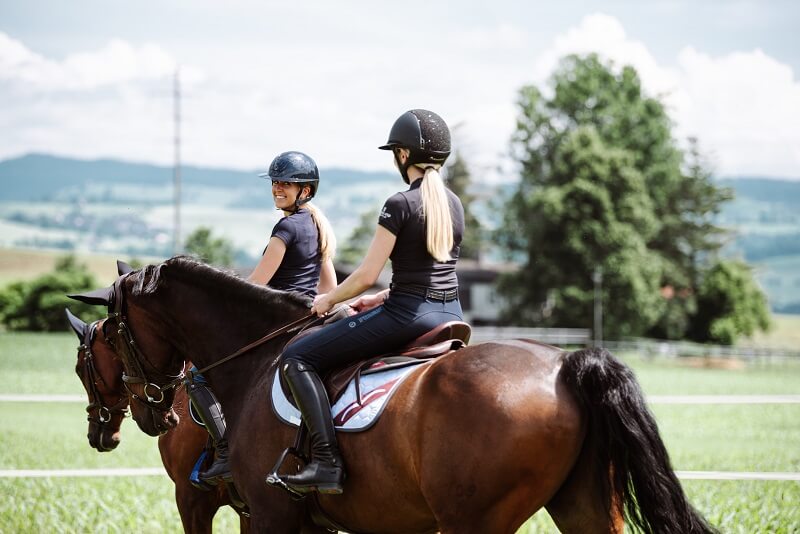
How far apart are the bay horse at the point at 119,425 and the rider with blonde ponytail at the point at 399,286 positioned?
5.90ft

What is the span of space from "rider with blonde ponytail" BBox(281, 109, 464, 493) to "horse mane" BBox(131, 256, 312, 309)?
0.68m

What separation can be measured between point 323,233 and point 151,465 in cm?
891

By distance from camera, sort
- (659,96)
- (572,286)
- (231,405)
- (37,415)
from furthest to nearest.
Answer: (659,96) < (572,286) < (37,415) < (231,405)

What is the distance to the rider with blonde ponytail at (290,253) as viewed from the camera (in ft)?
20.5

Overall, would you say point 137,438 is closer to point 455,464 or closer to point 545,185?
point 455,464

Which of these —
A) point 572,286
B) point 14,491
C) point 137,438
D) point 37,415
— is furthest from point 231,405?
point 572,286

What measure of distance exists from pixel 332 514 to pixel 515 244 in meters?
63.7

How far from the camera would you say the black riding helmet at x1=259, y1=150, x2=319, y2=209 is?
22.2 ft

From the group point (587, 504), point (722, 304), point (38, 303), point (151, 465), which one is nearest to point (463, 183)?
point (722, 304)

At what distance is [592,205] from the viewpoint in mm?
63906

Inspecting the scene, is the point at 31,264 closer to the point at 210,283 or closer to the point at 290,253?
the point at 290,253

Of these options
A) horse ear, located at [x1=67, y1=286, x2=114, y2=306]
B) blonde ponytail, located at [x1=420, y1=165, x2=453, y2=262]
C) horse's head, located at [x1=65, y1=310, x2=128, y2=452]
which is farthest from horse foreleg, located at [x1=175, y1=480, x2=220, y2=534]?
blonde ponytail, located at [x1=420, y1=165, x2=453, y2=262]

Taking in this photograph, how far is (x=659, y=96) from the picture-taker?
2717 inches

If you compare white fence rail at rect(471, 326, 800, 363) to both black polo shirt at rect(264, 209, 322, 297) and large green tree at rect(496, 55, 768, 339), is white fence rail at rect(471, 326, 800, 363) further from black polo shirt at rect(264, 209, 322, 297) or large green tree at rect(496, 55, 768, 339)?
black polo shirt at rect(264, 209, 322, 297)
